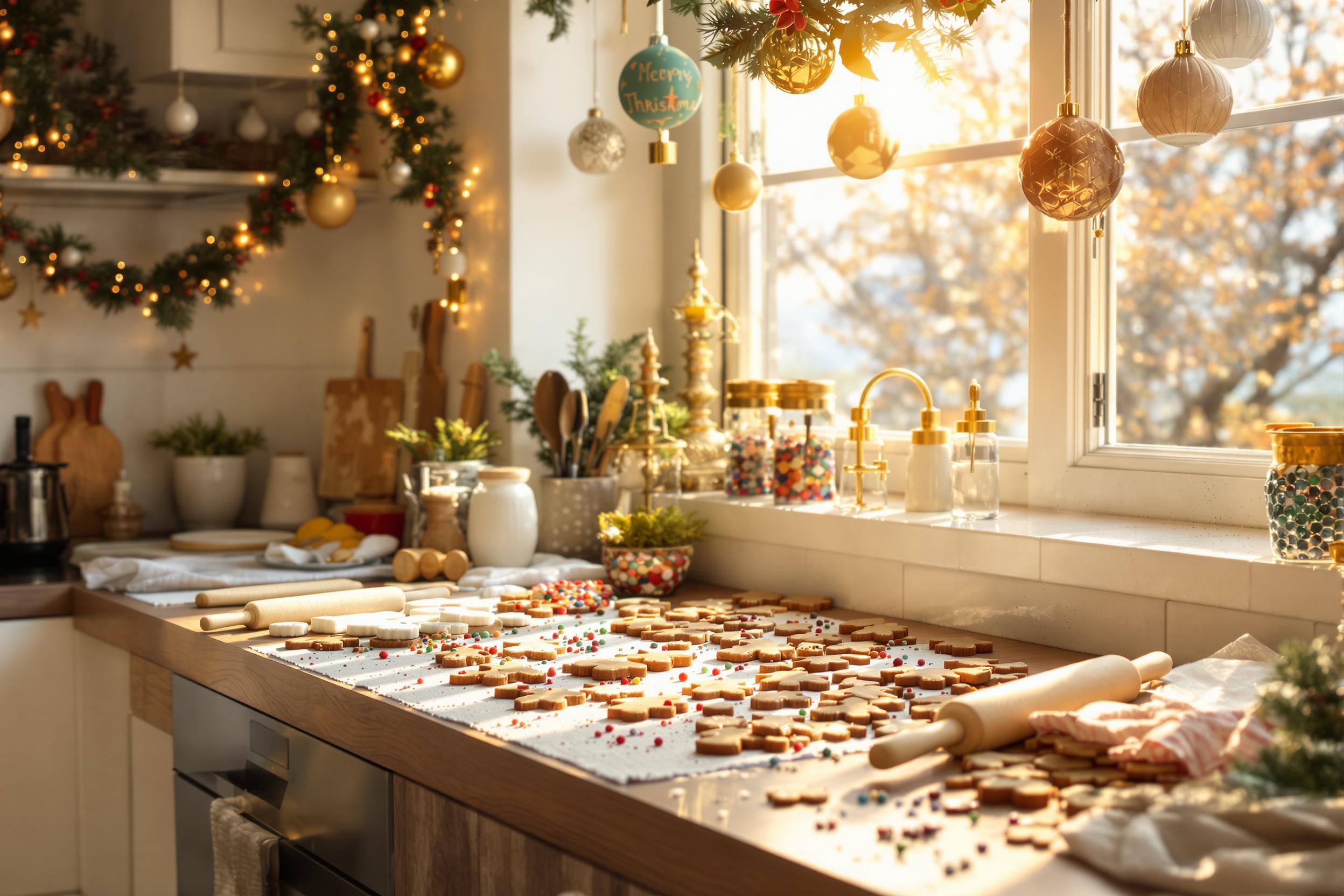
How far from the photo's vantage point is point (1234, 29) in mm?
1494

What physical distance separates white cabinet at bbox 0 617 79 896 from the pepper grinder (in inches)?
59.4

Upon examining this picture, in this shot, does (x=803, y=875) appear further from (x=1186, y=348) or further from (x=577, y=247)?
(x=1186, y=348)

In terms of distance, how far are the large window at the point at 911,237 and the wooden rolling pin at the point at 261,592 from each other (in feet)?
3.06

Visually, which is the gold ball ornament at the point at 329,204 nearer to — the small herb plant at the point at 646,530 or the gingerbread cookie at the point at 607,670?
the small herb plant at the point at 646,530

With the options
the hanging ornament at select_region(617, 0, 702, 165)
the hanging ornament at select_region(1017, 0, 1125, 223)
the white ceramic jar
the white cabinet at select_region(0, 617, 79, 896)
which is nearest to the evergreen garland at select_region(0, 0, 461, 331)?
the hanging ornament at select_region(617, 0, 702, 165)

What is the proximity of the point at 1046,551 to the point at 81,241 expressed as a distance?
2.14 m

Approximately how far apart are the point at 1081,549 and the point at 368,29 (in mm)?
1715

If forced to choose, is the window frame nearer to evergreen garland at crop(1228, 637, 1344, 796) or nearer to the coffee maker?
evergreen garland at crop(1228, 637, 1344, 796)

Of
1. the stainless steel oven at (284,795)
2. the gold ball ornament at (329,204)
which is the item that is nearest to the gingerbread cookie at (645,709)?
the stainless steel oven at (284,795)

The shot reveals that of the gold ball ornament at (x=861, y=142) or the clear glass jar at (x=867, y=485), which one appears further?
the clear glass jar at (x=867, y=485)

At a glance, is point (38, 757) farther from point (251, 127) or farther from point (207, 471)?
point (251, 127)

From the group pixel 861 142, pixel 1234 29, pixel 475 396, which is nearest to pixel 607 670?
pixel 861 142

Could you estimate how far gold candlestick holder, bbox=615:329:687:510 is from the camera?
2191mm

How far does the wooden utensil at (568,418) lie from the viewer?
2.24m
